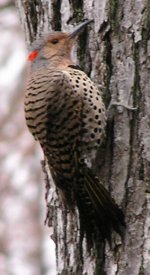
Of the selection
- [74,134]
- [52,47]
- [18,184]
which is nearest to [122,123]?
[74,134]

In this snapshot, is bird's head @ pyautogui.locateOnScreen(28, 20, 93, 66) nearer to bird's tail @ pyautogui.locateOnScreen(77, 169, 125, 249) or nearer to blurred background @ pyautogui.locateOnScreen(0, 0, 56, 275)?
bird's tail @ pyautogui.locateOnScreen(77, 169, 125, 249)

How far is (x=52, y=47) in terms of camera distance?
4.31 meters

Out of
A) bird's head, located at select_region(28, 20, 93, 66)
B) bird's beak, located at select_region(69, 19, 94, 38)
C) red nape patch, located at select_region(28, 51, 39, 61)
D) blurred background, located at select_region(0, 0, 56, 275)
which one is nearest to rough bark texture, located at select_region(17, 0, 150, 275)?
bird's beak, located at select_region(69, 19, 94, 38)

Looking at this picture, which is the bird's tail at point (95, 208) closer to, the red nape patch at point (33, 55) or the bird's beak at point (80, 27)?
the bird's beak at point (80, 27)

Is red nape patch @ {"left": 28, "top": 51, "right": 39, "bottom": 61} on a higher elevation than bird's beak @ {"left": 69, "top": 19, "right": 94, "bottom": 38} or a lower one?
lower

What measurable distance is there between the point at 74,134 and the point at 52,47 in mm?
708

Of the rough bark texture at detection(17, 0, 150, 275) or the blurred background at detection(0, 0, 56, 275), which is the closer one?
the rough bark texture at detection(17, 0, 150, 275)

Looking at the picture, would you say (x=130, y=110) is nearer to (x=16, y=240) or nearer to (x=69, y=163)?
(x=69, y=163)

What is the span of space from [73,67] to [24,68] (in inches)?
202

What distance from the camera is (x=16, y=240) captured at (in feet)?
35.7

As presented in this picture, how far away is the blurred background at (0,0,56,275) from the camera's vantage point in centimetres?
933

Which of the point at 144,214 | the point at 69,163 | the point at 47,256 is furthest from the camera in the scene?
the point at 47,256

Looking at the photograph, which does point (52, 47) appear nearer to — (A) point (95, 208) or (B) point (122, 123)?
(B) point (122, 123)

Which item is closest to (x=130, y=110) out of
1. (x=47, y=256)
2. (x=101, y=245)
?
(x=101, y=245)
